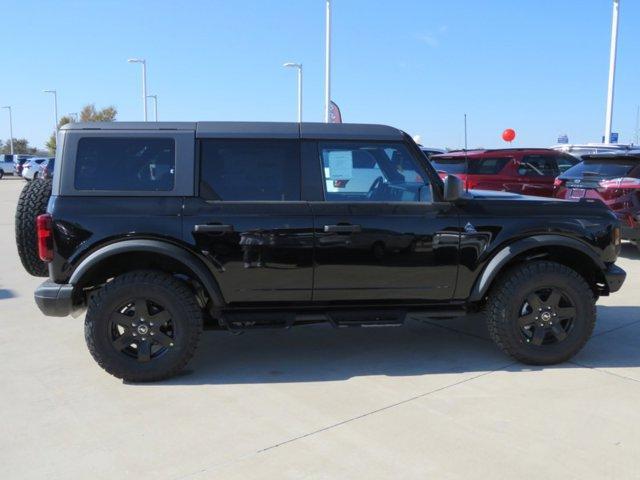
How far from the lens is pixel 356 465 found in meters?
2.99

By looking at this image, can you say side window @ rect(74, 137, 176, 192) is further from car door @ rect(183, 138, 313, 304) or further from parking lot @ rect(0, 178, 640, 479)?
parking lot @ rect(0, 178, 640, 479)

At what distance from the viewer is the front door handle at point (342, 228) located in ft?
13.5

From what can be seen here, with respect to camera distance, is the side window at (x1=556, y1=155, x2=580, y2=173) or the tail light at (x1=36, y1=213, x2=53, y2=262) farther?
the side window at (x1=556, y1=155, x2=580, y2=173)

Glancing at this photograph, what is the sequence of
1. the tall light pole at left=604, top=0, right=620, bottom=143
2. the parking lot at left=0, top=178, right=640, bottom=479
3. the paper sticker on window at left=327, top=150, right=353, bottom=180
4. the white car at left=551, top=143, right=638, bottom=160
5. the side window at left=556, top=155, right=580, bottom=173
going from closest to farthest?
the parking lot at left=0, top=178, right=640, bottom=479 < the paper sticker on window at left=327, top=150, right=353, bottom=180 < the side window at left=556, top=155, right=580, bottom=173 < the white car at left=551, top=143, right=638, bottom=160 < the tall light pole at left=604, top=0, right=620, bottom=143

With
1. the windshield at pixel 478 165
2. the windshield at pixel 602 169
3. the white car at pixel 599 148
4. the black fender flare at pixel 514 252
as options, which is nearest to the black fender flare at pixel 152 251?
the black fender flare at pixel 514 252

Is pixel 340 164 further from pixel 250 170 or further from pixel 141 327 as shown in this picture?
Answer: pixel 141 327

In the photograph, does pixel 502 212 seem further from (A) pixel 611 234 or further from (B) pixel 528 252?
(A) pixel 611 234

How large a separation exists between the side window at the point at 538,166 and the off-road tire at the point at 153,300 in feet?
27.8

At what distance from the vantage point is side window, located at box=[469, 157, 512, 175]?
1068cm

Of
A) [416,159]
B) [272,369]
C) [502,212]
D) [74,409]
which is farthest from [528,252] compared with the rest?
[74,409]

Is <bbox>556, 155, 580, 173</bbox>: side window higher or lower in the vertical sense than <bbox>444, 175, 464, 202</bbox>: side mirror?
higher

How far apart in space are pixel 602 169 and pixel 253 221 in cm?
678

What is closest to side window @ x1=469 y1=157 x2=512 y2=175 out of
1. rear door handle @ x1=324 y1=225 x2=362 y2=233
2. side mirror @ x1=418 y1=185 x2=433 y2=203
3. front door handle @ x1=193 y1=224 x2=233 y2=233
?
side mirror @ x1=418 y1=185 x2=433 y2=203

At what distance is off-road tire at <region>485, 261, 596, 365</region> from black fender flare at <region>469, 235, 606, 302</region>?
144 mm
